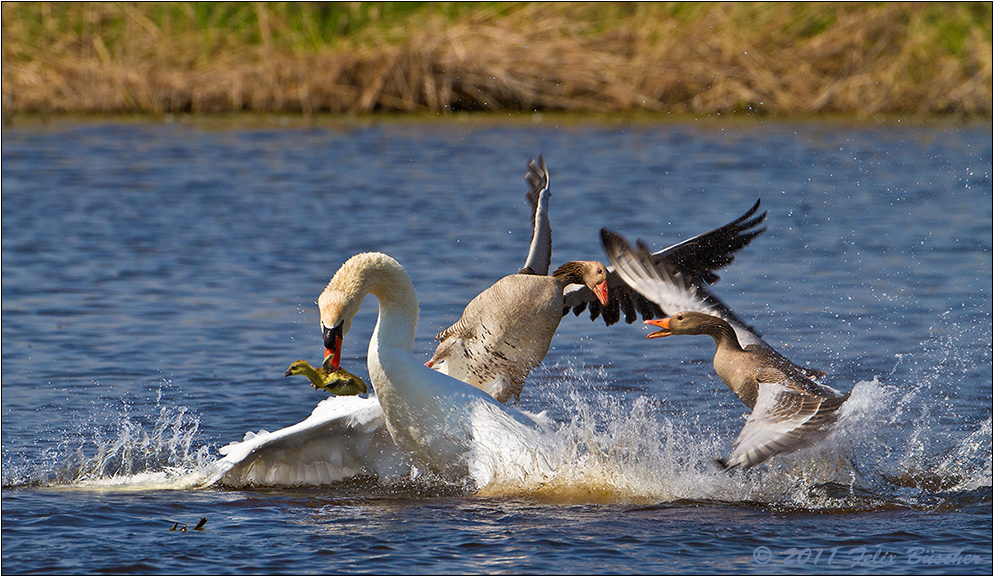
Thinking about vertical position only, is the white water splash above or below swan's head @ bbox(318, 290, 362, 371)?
below

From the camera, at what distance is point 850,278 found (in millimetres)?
12477

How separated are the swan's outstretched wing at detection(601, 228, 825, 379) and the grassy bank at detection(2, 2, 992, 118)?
13.2 metres

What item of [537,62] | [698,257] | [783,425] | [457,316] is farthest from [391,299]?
[537,62]

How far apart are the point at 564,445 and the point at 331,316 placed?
4.73 ft

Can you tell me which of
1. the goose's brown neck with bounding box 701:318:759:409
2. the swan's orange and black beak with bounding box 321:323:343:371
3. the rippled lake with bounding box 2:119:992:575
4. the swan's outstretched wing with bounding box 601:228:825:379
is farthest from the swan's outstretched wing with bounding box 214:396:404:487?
the goose's brown neck with bounding box 701:318:759:409

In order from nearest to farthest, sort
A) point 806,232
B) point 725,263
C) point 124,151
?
point 725,263 < point 806,232 < point 124,151

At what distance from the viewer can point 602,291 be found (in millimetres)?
7449

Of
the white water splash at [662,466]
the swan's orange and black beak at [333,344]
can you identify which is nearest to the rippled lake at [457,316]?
the white water splash at [662,466]

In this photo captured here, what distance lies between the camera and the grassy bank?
20.6m

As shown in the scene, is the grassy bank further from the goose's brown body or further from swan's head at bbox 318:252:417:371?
swan's head at bbox 318:252:417:371

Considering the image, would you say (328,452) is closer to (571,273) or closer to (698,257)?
(571,273)

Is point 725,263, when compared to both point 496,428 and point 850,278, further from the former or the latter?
point 850,278

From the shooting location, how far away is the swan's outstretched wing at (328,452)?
6918mm

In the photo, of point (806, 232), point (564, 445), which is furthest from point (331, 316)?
point (806, 232)
